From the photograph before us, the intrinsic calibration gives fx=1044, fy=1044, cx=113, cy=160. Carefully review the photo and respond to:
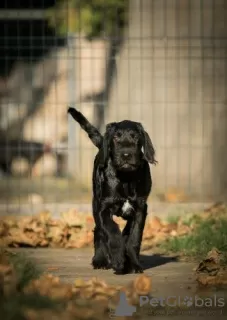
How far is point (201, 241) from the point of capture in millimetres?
8734

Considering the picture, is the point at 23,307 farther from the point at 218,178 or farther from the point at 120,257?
the point at 218,178

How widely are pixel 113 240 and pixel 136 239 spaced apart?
205 millimetres

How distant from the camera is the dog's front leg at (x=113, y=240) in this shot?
732 cm

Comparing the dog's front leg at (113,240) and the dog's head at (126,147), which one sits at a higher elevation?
the dog's head at (126,147)

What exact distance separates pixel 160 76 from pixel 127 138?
13.8ft

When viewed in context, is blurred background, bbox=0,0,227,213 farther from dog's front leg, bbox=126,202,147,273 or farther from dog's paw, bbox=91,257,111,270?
dog's front leg, bbox=126,202,147,273

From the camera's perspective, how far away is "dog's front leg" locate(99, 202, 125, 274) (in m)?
7.32

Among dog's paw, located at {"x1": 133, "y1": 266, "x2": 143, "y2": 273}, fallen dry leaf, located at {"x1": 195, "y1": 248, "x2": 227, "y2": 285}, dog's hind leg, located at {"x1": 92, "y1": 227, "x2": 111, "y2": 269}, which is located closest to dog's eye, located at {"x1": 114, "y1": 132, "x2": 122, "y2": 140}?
dog's hind leg, located at {"x1": 92, "y1": 227, "x2": 111, "y2": 269}

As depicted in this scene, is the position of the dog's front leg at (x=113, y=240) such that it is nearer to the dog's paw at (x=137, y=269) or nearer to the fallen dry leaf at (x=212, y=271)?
the dog's paw at (x=137, y=269)

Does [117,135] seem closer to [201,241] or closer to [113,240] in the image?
[113,240]

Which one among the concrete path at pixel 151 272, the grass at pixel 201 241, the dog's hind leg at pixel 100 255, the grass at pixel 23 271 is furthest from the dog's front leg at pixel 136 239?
the grass at pixel 23 271

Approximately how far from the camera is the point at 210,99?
11.5 metres

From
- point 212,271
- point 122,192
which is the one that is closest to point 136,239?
point 122,192

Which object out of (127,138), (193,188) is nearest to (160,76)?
(193,188)
